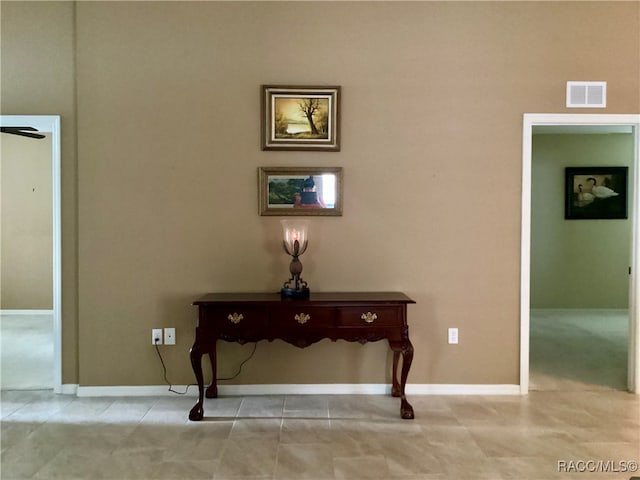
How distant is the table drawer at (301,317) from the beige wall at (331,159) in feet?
1.38

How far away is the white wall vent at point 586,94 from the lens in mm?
3129

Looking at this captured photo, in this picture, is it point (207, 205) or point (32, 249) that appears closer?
point (207, 205)

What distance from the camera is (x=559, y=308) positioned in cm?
604

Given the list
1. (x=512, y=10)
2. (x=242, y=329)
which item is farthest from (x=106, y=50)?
(x=512, y=10)

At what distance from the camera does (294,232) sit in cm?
299

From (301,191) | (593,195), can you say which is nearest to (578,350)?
(593,195)

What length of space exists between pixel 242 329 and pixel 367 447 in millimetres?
1032

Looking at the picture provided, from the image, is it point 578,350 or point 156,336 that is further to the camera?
point 578,350

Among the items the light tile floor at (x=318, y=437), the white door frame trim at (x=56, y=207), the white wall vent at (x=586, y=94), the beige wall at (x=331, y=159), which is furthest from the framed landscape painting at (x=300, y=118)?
the light tile floor at (x=318, y=437)

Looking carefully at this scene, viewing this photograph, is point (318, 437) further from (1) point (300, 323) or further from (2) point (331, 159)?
(2) point (331, 159)

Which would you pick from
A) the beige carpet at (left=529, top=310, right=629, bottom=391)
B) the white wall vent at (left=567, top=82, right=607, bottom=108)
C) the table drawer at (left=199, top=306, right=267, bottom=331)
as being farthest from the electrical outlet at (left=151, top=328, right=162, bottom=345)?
the white wall vent at (left=567, top=82, right=607, bottom=108)

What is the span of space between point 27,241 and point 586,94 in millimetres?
6415

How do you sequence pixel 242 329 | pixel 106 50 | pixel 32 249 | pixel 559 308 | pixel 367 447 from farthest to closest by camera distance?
pixel 559 308
pixel 32 249
pixel 106 50
pixel 242 329
pixel 367 447

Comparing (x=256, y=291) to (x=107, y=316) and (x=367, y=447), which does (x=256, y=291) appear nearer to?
(x=107, y=316)
